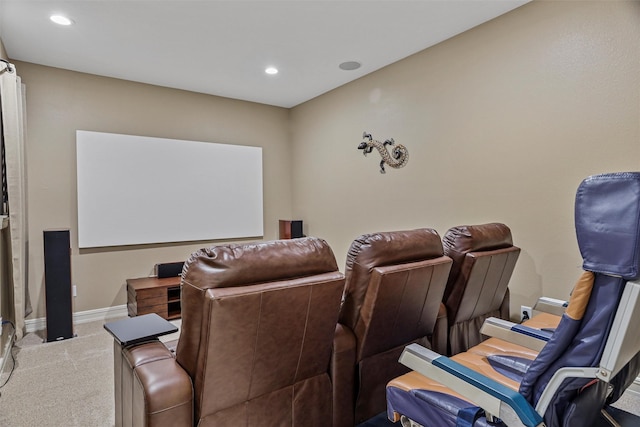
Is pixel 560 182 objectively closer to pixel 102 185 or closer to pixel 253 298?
pixel 253 298

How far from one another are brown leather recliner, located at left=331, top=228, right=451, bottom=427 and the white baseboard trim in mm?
3591

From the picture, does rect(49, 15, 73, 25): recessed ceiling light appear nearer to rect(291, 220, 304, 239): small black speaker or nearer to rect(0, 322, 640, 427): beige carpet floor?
rect(0, 322, 640, 427): beige carpet floor

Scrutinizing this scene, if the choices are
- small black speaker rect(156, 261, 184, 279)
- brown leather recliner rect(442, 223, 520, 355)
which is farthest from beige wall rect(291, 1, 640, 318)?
small black speaker rect(156, 261, 184, 279)

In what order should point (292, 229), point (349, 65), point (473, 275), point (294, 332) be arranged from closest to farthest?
1. point (294, 332)
2. point (473, 275)
3. point (349, 65)
4. point (292, 229)

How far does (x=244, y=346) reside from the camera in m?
1.35

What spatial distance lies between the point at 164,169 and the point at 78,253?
137 centimetres

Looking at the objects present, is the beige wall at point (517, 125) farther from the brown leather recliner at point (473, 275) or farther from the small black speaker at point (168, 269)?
the small black speaker at point (168, 269)

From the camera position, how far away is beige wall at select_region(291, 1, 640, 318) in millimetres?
2521

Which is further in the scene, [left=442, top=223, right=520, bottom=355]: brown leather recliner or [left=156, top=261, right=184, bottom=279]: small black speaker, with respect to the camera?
[left=156, top=261, right=184, bottom=279]: small black speaker

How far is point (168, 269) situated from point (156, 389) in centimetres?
345

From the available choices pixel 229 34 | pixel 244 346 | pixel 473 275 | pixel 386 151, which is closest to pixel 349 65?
pixel 386 151

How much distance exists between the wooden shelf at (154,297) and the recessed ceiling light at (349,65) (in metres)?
3.12

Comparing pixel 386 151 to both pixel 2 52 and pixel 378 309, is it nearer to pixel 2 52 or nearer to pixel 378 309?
pixel 378 309

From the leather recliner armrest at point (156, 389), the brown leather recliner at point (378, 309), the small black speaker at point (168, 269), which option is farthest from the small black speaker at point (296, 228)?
the leather recliner armrest at point (156, 389)
